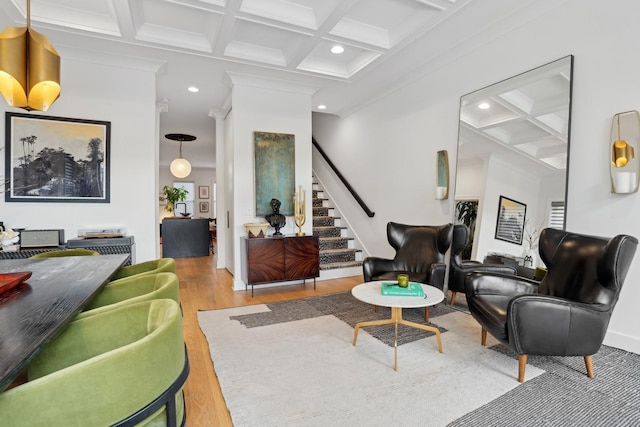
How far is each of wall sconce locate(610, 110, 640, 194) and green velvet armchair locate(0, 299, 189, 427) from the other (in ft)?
10.4

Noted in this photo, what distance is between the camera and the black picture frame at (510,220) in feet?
10.7

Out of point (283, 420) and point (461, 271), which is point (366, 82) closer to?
point (461, 271)

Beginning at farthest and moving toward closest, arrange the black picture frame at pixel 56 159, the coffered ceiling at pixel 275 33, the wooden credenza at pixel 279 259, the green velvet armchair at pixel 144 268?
the wooden credenza at pixel 279 259, the black picture frame at pixel 56 159, the coffered ceiling at pixel 275 33, the green velvet armchair at pixel 144 268

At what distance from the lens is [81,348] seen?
4.22ft

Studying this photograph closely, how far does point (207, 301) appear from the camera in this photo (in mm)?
4094

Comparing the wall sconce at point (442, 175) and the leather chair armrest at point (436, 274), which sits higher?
the wall sconce at point (442, 175)

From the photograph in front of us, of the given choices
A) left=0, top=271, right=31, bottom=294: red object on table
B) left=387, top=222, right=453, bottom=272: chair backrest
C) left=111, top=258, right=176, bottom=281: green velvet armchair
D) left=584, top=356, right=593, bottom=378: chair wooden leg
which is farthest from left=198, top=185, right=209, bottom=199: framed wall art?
left=584, top=356, right=593, bottom=378: chair wooden leg

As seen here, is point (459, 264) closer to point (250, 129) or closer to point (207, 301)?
point (207, 301)

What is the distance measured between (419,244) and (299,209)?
1.79 meters

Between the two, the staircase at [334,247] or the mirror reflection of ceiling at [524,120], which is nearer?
the mirror reflection of ceiling at [524,120]

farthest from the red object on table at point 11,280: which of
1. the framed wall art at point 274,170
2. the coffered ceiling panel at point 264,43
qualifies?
the framed wall art at point 274,170

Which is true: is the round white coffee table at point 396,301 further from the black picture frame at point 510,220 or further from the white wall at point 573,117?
the white wall at point 573,117

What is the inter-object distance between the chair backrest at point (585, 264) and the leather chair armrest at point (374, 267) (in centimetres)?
147

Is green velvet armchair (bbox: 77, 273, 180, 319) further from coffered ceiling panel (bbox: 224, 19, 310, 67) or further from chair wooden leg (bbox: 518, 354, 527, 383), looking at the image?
coffered ceiling panel (bbox: 224, 19, 310, 67)
